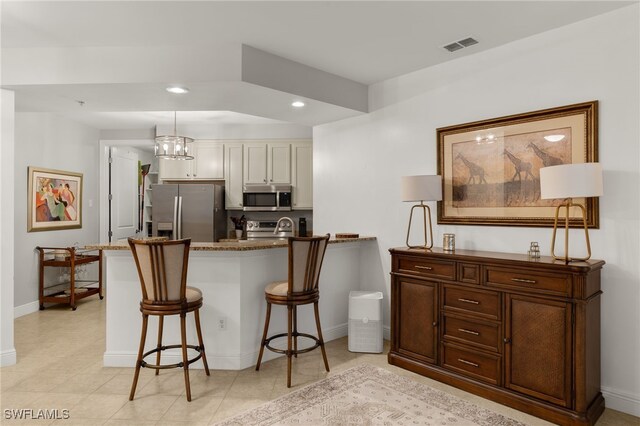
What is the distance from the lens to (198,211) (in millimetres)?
5824

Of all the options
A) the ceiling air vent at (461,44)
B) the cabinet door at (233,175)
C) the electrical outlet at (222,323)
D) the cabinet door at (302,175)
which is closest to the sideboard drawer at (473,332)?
the electrical outlet at (222,323)

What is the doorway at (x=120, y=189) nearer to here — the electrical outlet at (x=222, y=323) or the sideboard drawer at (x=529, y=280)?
the electrical outlet at (x=222, y=323)

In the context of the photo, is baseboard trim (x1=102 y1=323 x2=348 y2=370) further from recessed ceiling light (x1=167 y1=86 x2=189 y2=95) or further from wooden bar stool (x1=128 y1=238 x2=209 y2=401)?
recessed ceiling light (x1=167 y1=86 x2=189 y2=95)

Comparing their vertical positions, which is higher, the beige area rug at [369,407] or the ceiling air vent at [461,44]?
the ceiling air vent at [461,44]

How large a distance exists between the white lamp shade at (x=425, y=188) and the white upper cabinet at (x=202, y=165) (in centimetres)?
368

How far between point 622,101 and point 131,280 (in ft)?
12.3

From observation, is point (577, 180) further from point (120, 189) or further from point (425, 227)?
point (120, 189)

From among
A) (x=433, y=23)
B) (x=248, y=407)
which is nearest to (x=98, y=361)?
(x=248, y=407)

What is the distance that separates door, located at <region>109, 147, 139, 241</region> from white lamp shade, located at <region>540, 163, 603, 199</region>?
6253mm

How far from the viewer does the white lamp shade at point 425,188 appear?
3299mm

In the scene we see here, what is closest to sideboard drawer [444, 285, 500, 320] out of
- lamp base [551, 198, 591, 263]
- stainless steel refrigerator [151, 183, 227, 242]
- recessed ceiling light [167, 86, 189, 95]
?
lamp base [551, 198, 591, 263]

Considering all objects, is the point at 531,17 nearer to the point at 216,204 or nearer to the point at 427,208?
the point at 427,208

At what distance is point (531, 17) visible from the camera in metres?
2.67

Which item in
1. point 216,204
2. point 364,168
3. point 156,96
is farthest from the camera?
point 216,204
